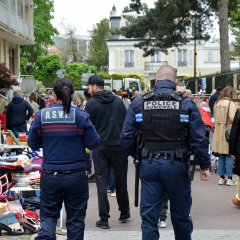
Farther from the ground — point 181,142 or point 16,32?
point 16,32

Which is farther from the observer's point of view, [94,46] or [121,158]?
[94,46]

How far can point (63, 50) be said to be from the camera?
70.7 m

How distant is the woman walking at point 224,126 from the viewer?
845 cm

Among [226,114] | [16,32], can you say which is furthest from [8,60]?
[226,114]

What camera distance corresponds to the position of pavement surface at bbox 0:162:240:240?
5.41m

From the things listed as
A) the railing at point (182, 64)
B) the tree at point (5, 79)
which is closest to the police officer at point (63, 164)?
the tree at point (5, 79)

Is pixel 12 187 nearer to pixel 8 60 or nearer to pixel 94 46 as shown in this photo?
pixel 8 60

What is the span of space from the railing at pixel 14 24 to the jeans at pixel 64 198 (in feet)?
62.2

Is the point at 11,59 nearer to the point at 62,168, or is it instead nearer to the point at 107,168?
the point at 107,168

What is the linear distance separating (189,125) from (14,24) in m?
22.3

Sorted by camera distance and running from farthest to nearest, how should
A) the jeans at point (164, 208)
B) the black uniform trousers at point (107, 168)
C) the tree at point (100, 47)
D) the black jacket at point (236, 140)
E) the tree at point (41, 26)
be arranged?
the tree at point (100, 47), the tree at point (41, 26), the black jacket at point (236, 140), the black uniform trousers at point (107, 168), the jeans at point (164, 208)

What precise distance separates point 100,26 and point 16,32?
56.9 meters

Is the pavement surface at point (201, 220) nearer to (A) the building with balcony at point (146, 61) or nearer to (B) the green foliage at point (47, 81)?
(B) the green foliage at point (47, 81)

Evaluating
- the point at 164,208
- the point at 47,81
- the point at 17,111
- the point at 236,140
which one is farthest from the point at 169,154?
the point at 47,81
